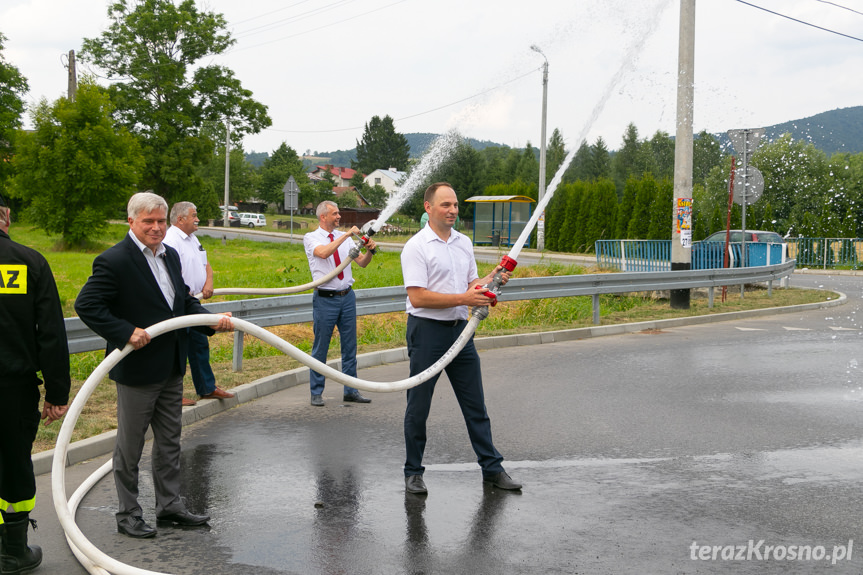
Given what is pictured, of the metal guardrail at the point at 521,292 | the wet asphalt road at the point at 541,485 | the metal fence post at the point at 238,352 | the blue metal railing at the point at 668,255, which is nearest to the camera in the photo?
the wet asphalt road at the point at 541,485

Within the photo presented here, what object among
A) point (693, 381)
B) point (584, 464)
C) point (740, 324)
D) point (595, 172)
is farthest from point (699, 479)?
point (595, 172)

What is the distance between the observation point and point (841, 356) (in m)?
A: 11.1

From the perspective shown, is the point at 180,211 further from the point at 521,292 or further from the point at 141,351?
the point at 521,292

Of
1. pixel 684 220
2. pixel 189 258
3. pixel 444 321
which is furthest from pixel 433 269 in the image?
pixel 684 220

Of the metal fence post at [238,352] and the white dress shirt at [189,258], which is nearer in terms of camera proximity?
the white dress shirt at [189,258]

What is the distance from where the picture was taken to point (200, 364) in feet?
25.2

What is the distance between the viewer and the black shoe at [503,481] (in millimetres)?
5449

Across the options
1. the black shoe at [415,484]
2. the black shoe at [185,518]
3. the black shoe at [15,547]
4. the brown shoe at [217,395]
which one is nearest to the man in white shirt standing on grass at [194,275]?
the brown shoe at [217,395]

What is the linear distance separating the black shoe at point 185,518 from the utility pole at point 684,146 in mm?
12376

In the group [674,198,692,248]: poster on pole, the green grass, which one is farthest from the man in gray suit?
[674,198,692,248]: poster on pole

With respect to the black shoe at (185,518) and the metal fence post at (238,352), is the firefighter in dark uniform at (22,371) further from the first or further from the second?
the metal fence post at (238,352)

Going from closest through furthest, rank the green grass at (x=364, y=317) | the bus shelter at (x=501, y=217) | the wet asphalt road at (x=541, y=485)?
the wet asphalt road at (x=541, y=485) → the green grass at (x=364, y=317) → the bus shelter at (x=501, y=217)

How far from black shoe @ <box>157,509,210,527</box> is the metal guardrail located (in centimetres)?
311

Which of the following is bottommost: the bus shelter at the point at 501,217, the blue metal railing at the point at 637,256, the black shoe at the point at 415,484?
the black shoe at the point at 415,484
